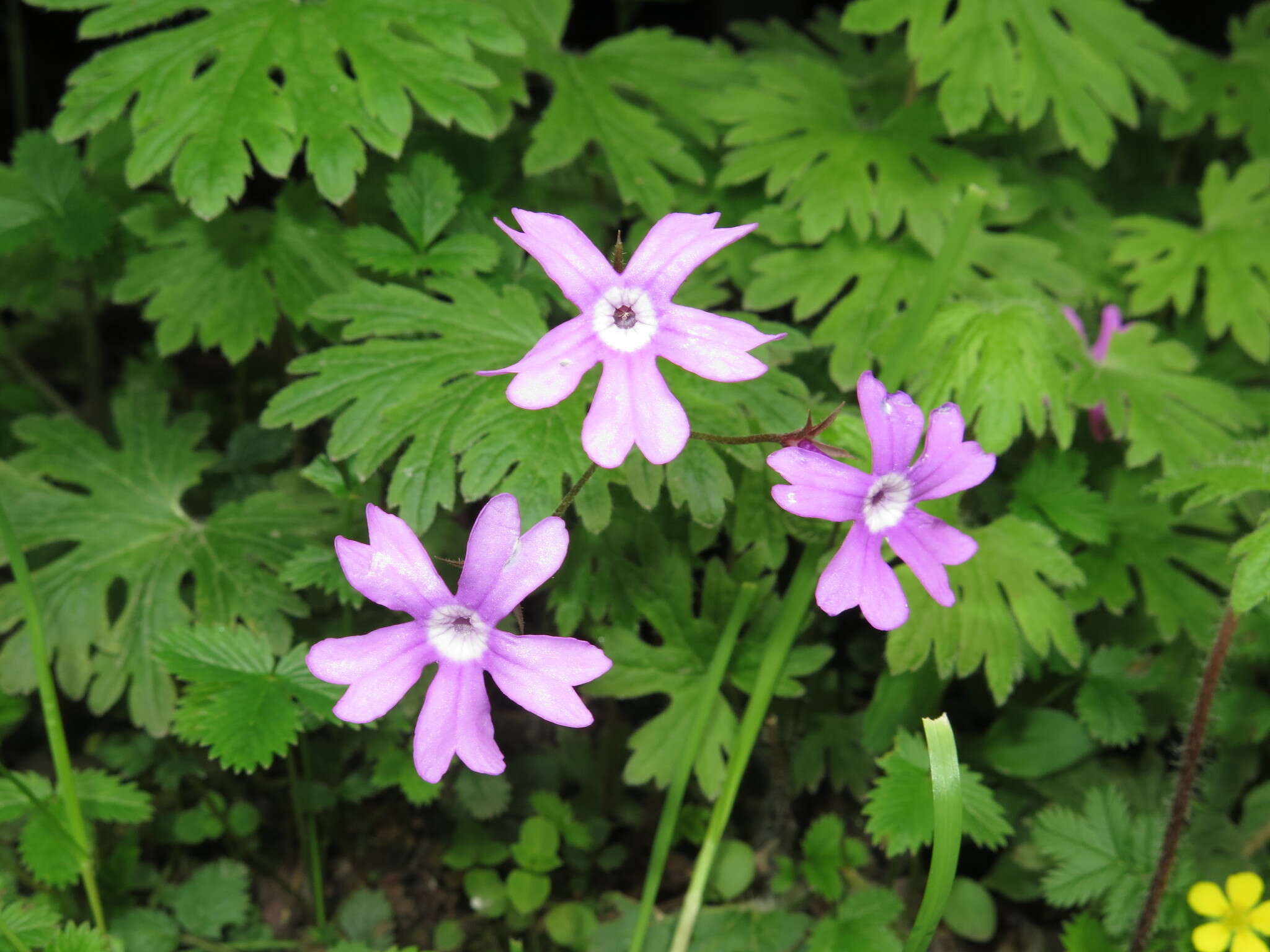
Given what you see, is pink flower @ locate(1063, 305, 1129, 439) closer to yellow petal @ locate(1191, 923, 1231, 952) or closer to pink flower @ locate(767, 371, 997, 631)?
yellow petal @ locate(1191, 923, 1231, 952)

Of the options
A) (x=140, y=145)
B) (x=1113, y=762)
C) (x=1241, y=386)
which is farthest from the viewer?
(x=1241, y=386)

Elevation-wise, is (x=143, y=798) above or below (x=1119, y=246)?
below

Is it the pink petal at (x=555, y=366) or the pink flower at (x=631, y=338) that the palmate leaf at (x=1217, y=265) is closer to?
the pink flower at (x=631, y=338)

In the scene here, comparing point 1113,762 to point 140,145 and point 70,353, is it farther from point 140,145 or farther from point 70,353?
point 70,353

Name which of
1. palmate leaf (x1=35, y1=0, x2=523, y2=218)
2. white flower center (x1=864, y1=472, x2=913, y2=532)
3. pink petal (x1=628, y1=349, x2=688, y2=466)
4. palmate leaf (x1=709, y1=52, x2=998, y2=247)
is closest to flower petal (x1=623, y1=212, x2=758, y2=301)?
pink petal (x1=628, y1=349, x2=688, y2=466)

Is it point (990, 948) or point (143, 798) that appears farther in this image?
point (990, 948)

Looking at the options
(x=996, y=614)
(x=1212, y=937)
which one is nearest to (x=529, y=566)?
(x=996, y=614)

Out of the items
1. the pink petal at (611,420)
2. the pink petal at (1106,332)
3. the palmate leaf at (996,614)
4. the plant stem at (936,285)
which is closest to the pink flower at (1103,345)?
the pink petal at (1106,332)

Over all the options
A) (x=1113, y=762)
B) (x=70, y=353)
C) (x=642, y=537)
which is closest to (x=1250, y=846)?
(x=1113, y=762)
